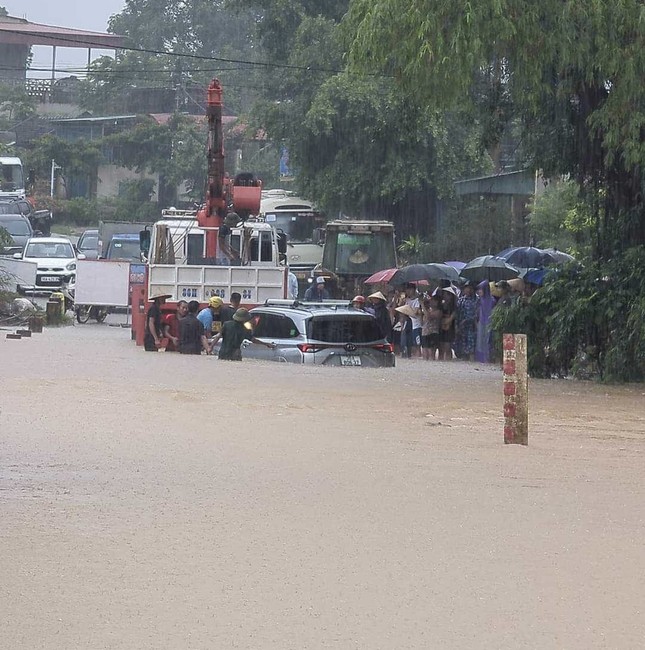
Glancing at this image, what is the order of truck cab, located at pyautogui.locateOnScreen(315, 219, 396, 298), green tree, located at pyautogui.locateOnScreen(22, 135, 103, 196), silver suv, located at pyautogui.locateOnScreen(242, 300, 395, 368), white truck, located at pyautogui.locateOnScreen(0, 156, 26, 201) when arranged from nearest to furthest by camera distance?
1. silver suv, located at pyautogui.locateOnScreen(242, 300, 395, 368)
2. truck cab, located at pyautogui.locateOnScreen(315, 219, 396, 298)
3. white truck, located at pyautogui.locateOnScreen(0, 156, 26, 201)
4. green tree, located at pyautogui.locateOnScreen(22, 135, 103, 196)

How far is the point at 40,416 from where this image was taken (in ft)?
46.7

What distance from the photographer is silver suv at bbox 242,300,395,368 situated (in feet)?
64.5

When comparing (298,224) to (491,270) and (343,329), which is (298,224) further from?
(343,329)

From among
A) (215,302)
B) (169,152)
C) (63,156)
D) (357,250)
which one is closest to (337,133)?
(357,250)

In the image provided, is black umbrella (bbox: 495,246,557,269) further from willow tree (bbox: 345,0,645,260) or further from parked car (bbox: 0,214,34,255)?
parked car (bbox: 0,214,34,255)

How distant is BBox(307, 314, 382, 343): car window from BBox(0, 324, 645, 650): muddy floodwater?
10.5 feet

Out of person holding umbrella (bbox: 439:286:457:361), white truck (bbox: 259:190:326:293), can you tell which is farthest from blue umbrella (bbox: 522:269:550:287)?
white truck (bbox: 259:190:326:293)

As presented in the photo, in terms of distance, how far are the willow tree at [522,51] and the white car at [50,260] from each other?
2424 centimetres

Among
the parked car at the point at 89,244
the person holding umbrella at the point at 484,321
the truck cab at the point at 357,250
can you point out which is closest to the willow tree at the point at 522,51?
the person holding umbrella at the point at 484,321

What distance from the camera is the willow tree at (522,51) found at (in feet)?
53.9

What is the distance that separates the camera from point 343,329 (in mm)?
19984

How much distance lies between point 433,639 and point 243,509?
3084 mm

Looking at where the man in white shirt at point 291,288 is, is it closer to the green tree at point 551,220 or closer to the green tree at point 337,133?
the green tree at point 551,220

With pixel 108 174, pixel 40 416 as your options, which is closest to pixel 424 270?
pixel 40 416
